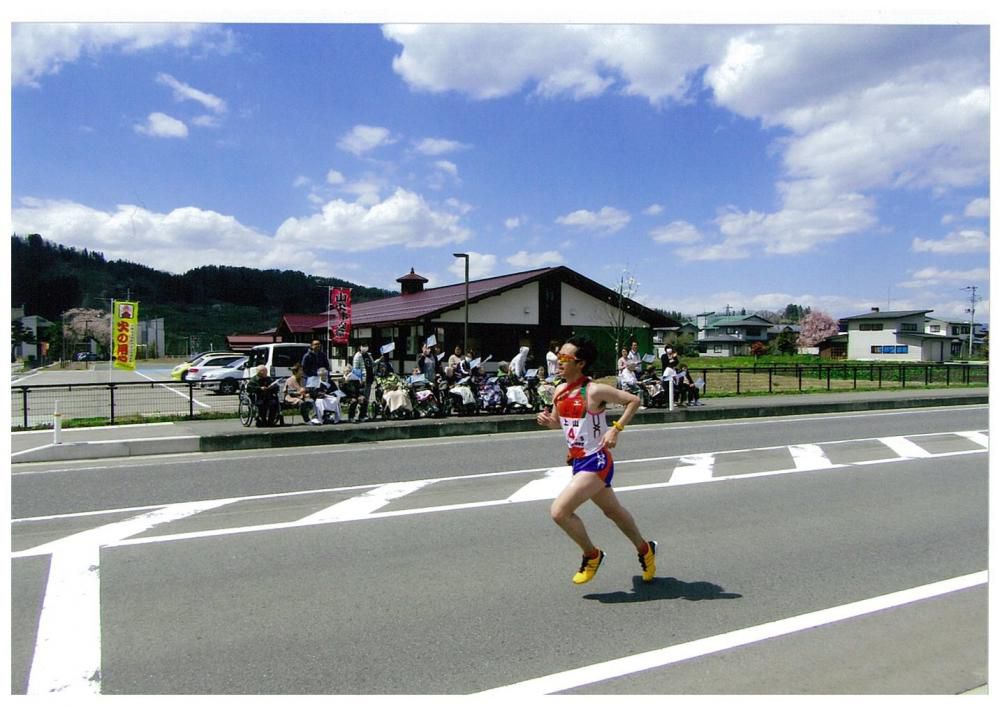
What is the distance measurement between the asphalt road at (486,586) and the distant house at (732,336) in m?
88.6

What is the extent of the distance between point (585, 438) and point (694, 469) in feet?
17.3

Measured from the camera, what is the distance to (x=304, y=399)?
45.0ft

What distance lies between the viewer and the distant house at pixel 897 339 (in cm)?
6762

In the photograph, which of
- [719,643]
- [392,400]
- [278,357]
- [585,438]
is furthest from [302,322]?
[719,643]

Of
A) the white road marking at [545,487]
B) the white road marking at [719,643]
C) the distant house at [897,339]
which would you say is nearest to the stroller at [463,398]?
the white road marking at [545,487]

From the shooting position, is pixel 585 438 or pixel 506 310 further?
pixel 506 310

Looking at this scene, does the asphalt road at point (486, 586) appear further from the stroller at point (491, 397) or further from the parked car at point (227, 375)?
the parked car at point (227, 375)

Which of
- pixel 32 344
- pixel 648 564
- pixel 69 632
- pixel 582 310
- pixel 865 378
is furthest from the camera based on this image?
pixel 32 344

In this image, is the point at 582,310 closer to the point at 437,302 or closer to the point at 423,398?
the point at 437,302

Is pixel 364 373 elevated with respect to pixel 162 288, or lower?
lower

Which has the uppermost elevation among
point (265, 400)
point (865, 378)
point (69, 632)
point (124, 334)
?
point (124, 334)

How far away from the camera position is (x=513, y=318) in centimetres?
3122

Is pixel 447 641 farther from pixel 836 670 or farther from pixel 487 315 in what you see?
pixel 487 315
